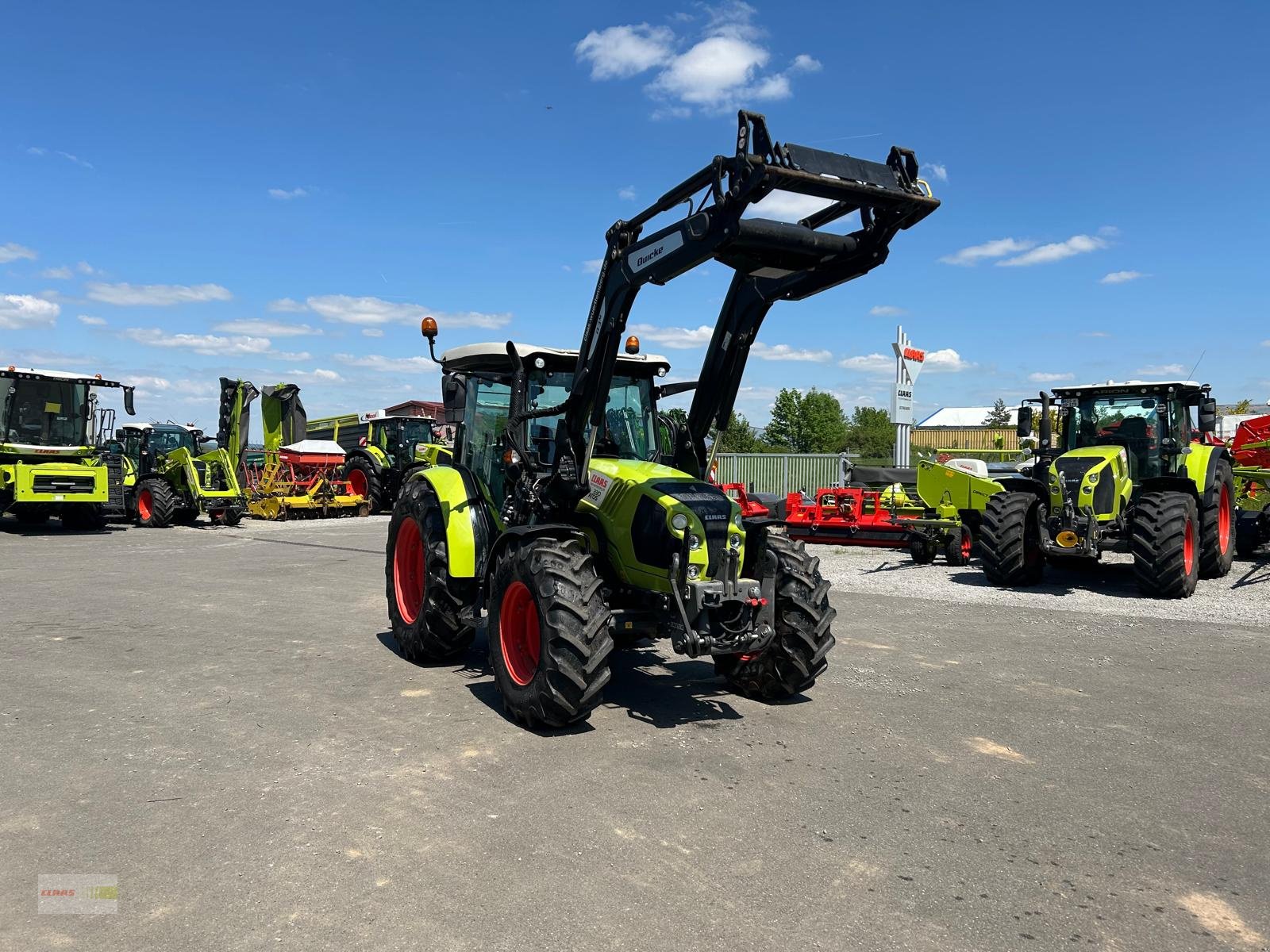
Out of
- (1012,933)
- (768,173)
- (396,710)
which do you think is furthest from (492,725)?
(768,173)

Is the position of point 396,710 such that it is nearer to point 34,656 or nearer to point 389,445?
point 34,656

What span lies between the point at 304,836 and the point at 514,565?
210 cm

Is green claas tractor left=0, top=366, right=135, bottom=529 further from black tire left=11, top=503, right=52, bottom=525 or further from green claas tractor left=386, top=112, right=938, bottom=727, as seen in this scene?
green claas tractor left=386, top=112, right=938, bottom=727

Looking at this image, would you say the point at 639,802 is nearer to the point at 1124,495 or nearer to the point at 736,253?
the point at 736,253

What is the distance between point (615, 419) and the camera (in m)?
6.67

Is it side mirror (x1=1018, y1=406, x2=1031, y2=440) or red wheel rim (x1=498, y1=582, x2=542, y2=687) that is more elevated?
side mirror (x1=1018, y1=406, x2=1031, y2=440)

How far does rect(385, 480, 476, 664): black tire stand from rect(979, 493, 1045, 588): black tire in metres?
6.94

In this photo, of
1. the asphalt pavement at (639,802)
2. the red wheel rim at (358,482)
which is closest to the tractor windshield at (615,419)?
the asphalt pavement at (639,802)

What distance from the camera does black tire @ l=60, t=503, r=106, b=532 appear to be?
58.9ft

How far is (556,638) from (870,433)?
62.9 m

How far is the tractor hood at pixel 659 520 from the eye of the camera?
5.33m

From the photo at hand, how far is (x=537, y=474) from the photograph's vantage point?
6.12 meters

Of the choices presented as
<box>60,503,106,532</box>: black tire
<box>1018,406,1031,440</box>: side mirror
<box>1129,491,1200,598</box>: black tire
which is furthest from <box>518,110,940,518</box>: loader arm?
<box>60,503,106,532</box>: black tire

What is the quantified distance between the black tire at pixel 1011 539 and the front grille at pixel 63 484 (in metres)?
15.9
